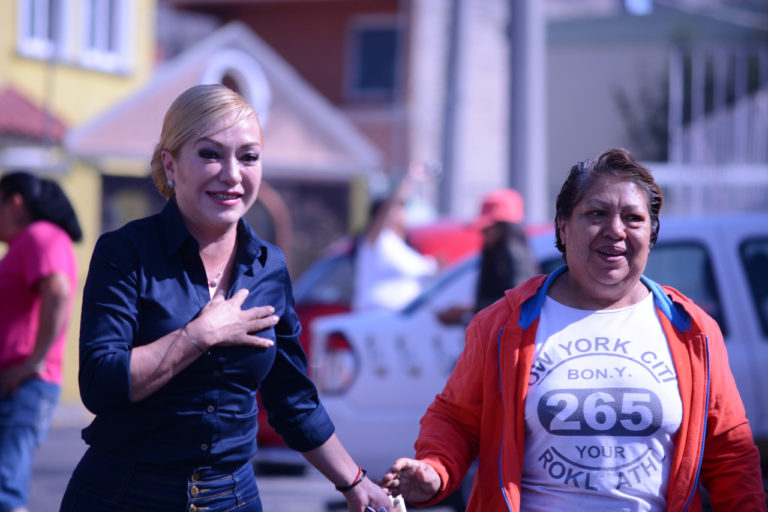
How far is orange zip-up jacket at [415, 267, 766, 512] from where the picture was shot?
2943mm

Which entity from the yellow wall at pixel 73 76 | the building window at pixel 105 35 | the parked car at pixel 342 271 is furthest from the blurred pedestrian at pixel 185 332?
the building window at pixel 105 35

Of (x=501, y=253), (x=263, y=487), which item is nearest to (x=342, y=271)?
(x=263, y=487)

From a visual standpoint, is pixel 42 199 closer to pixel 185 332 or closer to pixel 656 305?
pixel 185 332

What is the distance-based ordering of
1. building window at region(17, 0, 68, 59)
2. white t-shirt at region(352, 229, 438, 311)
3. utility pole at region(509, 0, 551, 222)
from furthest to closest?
building window at region(17, 0, 68, 59) < utility pole at region(509, 0, 551, 222) < white t-shirt at region(352, 229, 438, 311)

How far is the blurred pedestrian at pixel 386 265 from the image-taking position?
26.6 feet

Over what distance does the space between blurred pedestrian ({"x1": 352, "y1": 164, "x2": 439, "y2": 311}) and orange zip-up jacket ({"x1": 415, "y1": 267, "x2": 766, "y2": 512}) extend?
4871mm

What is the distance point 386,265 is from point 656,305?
514 cm

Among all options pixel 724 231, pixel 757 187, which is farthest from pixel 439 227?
pixel 757 187

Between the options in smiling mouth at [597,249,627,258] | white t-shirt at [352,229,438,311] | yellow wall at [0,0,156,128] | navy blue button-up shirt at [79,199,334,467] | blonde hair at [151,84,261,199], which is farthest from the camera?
yellow wall at [0,0,156,128]

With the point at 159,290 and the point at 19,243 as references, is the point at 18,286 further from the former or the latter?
the point at 159,290

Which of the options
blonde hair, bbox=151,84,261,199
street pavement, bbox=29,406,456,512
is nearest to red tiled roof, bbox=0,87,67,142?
street pavement, bbox=29,406,456,512

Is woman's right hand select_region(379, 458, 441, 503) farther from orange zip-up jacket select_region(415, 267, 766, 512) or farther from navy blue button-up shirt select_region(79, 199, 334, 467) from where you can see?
navy blue button-up shirt select_region(79, 199, 334, 467)

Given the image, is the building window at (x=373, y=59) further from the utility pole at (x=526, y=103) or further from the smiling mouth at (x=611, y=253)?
the smiling mouth at (x=611, y=253)

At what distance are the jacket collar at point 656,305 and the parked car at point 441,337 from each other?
2.87 metres
